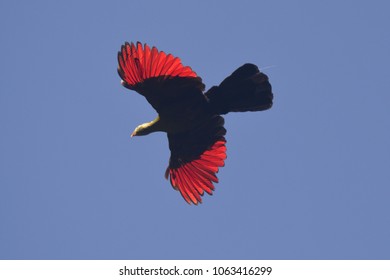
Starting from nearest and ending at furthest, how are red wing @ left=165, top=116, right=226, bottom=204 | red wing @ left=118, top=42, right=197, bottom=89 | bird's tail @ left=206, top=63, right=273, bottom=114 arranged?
1. red wing @ left=118, top=42, right=197, bottom=89
2. bird's tail @ left=206, top=63, right=273, bottom=114
3. red wing @ left=165, top=116, right=226, bottom=204

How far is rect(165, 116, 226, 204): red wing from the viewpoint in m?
16.0

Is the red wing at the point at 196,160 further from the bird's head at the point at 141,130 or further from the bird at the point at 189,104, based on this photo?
the bird's head at the point at 141,130

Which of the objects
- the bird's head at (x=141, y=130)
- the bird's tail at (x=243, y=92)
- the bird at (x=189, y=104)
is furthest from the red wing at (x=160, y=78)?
the bird's head at (x=141, y=130)

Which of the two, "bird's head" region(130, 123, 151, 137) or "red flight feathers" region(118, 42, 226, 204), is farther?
"bird's head" region(130, 123, 151, 137)

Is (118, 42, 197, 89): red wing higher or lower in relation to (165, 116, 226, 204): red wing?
higher

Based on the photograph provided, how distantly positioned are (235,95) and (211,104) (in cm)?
48

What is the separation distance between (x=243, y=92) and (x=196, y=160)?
188 centimetres

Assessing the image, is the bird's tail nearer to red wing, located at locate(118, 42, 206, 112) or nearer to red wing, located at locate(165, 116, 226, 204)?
red wing, located at locate(118, 42, 206, 112)

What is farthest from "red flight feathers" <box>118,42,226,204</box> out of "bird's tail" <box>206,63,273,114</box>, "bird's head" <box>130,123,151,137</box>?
"bird's head" <box>130,123,151,137</box>

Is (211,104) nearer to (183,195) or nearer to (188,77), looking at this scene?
(188,77)

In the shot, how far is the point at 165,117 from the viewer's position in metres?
15.6

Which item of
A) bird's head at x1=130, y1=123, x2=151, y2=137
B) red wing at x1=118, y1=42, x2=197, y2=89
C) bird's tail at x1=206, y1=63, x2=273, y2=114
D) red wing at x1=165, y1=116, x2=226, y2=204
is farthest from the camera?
red wing at x1=165, y1=116, x2=226, y2=204

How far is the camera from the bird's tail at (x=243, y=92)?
1516cm
